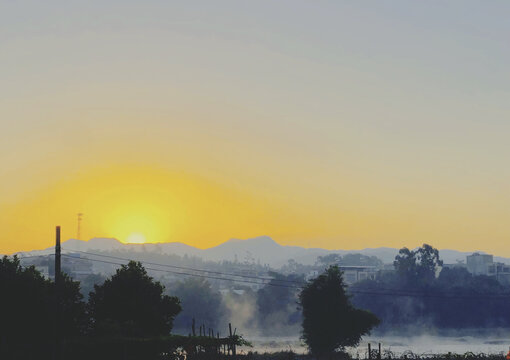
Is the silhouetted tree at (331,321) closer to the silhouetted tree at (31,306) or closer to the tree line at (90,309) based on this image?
the tree line at (90,309)

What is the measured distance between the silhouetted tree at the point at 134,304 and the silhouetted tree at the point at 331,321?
3471 cm

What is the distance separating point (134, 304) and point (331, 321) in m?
38.9

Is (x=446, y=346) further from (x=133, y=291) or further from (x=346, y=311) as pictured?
(x=133, y=291)

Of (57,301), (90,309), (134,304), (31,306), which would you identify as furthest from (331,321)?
(57,301)

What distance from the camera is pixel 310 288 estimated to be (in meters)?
118

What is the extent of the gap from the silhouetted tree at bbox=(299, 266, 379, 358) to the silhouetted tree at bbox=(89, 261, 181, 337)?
114ft

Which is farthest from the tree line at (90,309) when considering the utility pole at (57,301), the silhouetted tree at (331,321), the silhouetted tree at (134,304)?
the silhouetted tree at (331,321)

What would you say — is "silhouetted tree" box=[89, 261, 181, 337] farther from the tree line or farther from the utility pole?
the utility pole

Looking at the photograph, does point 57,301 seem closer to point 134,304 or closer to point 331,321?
point 134,304

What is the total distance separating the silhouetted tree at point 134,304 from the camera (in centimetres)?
8294

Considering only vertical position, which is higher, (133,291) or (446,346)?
(133,291)

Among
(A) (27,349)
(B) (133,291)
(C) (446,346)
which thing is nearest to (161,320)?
(B) (133,291)

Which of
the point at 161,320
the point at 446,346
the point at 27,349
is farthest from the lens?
the point at 446,346

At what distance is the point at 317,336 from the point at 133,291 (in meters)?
38.4
